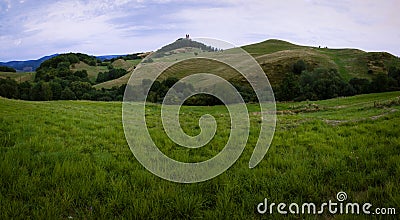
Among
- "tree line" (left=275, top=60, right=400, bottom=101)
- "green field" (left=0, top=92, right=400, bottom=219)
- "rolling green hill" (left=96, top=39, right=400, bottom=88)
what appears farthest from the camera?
"rolling green hill" (left=96, top=39, right=400, bottom=88)

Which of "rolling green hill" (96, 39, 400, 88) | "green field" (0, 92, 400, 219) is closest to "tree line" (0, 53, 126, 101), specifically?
"rolling green hill" (96, 39, 400, 88)

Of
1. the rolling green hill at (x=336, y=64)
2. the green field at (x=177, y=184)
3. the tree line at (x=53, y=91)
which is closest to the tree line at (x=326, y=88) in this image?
the rolling green hill at (x=336, y=64)

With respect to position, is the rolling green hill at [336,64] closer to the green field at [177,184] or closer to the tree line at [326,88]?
the tree line at [326,88]

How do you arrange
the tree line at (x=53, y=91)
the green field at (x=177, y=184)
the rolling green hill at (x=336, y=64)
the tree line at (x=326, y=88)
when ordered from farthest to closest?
the rolling green hill at (x=336, y=64) → the tree line at (x=53, y=91) → the tree line at (x=326, y=88) → the green field at (x=177, y=184)

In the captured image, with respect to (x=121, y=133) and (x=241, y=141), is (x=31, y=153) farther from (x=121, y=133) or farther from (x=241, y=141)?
(x=241, y=141)

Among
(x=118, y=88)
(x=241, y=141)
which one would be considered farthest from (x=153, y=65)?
(x=118, y=88)

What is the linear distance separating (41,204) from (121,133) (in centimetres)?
565

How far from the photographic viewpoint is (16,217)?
362cm

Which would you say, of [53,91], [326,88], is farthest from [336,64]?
[53,91]

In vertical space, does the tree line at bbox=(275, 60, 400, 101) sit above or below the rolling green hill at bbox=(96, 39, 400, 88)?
below

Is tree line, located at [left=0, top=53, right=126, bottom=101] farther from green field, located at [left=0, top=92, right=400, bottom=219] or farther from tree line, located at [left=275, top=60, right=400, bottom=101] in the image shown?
green field, located at [left=0, top=92, right=400, bottom=219]

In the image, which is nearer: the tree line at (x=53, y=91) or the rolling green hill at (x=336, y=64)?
the tree line at (x=53, y=91)

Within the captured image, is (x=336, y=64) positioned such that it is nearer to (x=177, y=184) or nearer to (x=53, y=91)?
(x=53, y=91)

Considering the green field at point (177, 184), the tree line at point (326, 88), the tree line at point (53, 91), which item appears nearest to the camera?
the green field at point (177, 184)
